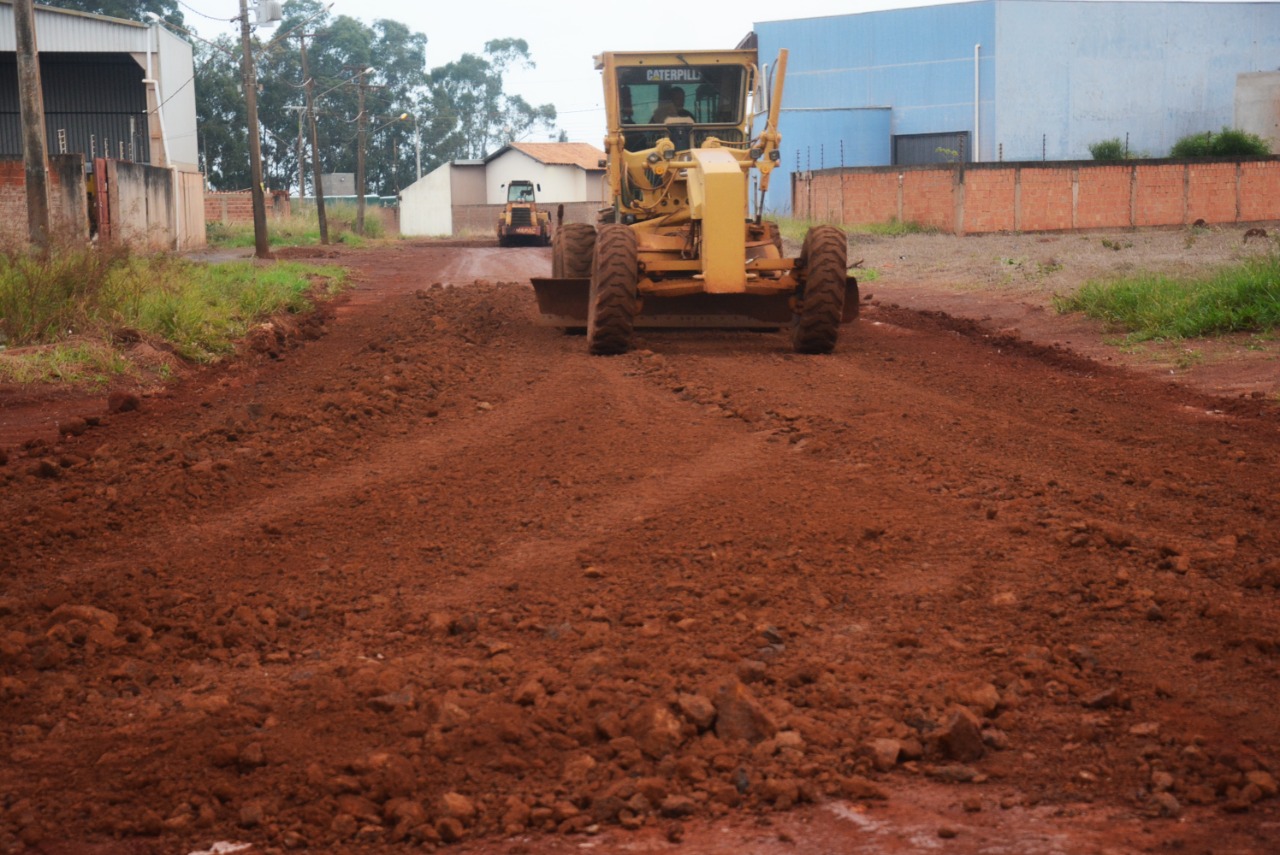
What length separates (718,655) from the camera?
4660 millimetres

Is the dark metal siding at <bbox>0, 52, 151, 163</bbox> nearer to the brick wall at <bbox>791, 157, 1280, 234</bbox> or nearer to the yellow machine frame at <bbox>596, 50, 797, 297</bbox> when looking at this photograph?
the brick wall at <bbox>791, 157, 1280, 234</bbox>

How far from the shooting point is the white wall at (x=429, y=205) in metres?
81.2

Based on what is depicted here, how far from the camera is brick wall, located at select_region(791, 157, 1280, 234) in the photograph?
38594mm

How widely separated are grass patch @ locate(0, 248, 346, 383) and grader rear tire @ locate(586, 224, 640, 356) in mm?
4052

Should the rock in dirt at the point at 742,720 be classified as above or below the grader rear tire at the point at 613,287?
below

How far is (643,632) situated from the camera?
4.89 meters

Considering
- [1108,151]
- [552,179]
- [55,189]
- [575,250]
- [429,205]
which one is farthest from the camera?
[429,205]

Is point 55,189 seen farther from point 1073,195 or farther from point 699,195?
point 1073,195

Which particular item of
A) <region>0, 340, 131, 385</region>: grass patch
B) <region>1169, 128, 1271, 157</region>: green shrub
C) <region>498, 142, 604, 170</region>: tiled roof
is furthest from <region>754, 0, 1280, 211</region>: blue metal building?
<region>0, 340, 131, 385</region>: grass patch

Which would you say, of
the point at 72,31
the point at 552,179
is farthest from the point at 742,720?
the point at 552,179

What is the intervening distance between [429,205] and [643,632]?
79.4 meters

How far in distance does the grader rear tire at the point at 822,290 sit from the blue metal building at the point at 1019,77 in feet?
146

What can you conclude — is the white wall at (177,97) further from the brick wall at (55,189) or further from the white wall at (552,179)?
the white wall at (552,179)

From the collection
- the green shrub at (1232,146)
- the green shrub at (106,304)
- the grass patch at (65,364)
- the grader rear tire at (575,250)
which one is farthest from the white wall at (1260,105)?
the grass patch at (65,364)
